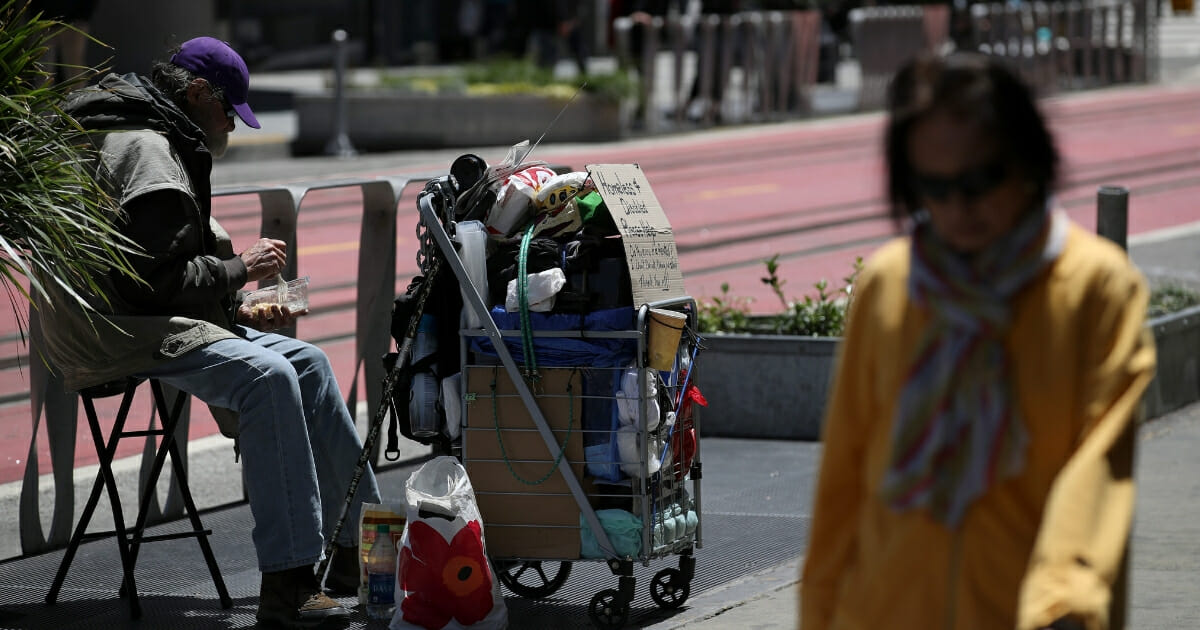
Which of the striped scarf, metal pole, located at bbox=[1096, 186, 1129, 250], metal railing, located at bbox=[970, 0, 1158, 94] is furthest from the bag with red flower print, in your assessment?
metal railing, located at bbox=[970, 0, 1158, 94]

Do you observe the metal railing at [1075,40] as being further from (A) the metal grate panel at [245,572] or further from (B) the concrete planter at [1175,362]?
(A) the metal grate panel at [245,572]

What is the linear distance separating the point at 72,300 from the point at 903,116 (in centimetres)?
309

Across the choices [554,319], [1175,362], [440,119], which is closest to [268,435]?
[554,319]

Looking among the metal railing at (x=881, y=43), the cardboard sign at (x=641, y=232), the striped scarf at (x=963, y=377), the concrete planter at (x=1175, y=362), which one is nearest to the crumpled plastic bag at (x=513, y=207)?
the cardboard sign at (x=641, y=232)

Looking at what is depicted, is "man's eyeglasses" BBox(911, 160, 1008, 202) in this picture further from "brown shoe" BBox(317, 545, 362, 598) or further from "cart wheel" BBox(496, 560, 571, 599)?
"brown shoe" BBox(317, 545, 362, 598)

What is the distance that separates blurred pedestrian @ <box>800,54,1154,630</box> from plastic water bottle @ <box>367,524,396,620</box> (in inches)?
104

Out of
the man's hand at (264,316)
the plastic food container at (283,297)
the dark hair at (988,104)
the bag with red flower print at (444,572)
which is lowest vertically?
the bag with red flower print at (444,572)

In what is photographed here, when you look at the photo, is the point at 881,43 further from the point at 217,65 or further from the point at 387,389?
the point at 387,389

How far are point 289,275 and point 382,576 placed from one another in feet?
6.32

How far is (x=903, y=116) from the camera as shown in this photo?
2.45 m

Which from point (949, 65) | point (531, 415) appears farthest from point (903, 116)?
point (531, 415)

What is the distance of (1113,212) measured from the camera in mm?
7148

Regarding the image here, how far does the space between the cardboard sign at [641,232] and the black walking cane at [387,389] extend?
52 centimetres

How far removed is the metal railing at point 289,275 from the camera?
5656mm
